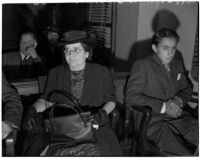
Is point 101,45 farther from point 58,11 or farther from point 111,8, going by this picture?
point 58,11

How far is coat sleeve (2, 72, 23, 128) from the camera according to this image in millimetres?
2100

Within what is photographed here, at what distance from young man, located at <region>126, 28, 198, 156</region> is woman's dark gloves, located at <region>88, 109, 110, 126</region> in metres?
0.34

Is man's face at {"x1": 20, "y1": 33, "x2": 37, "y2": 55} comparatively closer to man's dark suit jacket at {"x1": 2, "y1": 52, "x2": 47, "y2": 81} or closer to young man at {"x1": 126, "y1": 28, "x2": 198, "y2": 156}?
man's dark suit jacket at {"x1": 2, "y1": 52, "x2": 47, "y2": 81}

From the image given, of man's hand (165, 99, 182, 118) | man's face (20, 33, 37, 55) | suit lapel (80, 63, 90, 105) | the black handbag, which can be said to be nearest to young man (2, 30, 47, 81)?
man's face (20, 33, 37, 55)

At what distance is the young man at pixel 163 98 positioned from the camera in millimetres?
2506

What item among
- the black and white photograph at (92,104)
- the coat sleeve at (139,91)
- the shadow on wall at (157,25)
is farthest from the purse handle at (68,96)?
the shadow on wall at (157,25)

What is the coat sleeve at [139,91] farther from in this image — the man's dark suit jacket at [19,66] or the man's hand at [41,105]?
the man's dark suit jacket at [19,66]

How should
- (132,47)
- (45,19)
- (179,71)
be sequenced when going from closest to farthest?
(179,71), (132,47), (45,19)

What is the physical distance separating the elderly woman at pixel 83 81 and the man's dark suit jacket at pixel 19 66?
99 centimetres

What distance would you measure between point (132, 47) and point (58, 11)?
Answer: 3.27 m

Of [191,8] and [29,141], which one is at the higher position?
[191,8]

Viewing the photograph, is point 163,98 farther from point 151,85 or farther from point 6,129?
point 6,129

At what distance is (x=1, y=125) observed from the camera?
6.39 ft

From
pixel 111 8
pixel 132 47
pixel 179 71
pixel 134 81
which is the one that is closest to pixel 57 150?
pixel 134 81
